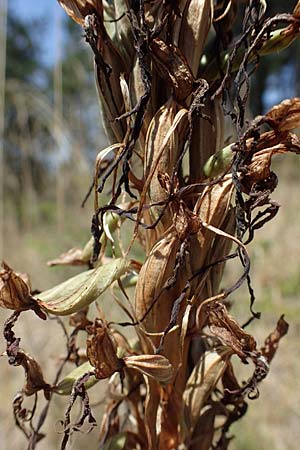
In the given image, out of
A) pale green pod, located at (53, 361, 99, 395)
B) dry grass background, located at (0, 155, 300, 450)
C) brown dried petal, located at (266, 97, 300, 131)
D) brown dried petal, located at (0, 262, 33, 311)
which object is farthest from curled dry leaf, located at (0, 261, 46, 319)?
dry grass background, located at (0, 155, 300, 450)

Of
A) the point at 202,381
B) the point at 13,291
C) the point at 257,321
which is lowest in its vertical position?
the point at 202,381

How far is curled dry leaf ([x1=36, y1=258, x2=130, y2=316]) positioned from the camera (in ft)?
2.38

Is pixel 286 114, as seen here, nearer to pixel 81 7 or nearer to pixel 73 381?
pixel 81 7

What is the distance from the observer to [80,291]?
736 millimetres

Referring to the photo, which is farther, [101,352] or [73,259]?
[73,259]

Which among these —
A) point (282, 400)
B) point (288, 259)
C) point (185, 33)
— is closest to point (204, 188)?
point (185, 33)

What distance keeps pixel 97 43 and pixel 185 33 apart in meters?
0.11

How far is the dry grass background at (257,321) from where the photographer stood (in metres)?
2.66

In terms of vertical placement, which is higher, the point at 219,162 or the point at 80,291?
the point at 219,162

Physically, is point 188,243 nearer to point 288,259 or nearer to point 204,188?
point 204,188

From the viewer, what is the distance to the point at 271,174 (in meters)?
0.70

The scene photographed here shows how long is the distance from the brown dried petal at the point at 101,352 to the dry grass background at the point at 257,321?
0.79 meters

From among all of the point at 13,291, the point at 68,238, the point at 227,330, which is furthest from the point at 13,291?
the point at 68,238

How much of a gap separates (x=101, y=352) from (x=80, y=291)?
8 centimetres
